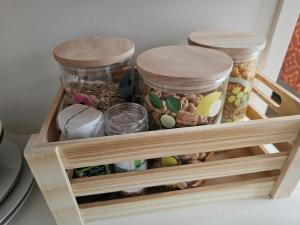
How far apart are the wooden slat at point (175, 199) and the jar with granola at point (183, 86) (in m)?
0.11

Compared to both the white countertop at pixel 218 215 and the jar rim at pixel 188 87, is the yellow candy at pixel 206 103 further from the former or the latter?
the white countertop at pixel 218 215

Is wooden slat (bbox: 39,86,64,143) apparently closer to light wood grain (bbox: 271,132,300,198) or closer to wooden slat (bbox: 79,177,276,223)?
wooden slat (bbox: 79,177,276,223)

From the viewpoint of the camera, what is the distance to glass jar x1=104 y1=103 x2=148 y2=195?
0.33m

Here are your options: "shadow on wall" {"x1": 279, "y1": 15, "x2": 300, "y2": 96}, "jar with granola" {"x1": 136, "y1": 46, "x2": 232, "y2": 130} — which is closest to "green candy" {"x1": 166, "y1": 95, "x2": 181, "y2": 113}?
"jar with granola" {"x1": 136, "y1": 46, "x2": 232, "y2": 130}

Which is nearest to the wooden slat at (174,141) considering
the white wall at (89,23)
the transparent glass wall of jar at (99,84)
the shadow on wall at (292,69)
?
the transparent glass wall of jar at (99,84)

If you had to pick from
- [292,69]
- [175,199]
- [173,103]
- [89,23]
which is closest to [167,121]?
[173,103]

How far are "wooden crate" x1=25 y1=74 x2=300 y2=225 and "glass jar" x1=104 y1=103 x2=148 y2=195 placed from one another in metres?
0.02

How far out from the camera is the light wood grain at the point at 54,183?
27cm

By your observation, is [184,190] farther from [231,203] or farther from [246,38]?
[246,38]

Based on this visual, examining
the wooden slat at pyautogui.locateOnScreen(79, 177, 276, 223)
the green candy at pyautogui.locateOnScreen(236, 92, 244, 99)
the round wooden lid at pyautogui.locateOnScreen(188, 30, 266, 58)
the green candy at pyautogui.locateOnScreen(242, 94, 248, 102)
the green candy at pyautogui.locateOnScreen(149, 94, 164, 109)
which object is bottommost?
the wooden slat at pyautogui.locateOnScreen(79, 177, 276, 223)

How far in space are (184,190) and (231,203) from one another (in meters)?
0.09

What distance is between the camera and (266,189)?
40 centimetres

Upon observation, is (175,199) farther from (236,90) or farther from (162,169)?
(236,90)

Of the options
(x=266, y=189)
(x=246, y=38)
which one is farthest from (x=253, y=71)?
(x=266, y=189)
